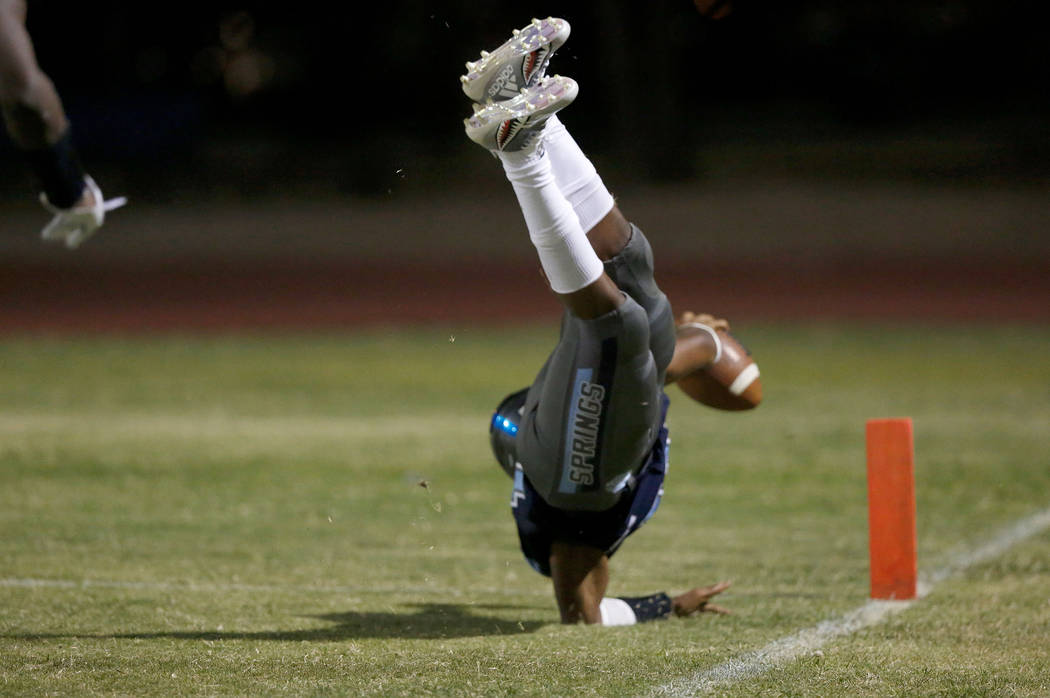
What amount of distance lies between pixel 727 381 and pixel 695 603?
0.89 meters

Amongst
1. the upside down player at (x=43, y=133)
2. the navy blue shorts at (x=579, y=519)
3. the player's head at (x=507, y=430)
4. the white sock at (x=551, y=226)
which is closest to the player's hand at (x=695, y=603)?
the navy blue shorts at (x=579, y=519)

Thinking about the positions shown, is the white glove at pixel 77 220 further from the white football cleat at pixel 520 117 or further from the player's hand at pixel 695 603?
the player's hand at pixel 695 603

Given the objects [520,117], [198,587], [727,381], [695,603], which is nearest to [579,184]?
[520,117]

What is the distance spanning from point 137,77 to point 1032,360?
66.9 ft

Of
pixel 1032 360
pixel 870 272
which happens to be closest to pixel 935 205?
pixel 870 272

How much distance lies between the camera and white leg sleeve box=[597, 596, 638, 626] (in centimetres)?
438

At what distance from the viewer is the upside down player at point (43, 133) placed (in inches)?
158

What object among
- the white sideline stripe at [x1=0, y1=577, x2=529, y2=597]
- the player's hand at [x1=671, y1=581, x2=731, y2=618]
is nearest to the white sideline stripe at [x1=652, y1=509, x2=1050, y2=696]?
the player's hand at [x1=671, y1=581, x2=731, y2=618]

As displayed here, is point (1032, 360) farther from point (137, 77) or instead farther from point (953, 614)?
point (137, 77)

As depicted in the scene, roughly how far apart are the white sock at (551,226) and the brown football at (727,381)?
1.23 m

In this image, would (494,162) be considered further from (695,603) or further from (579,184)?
(579,184)

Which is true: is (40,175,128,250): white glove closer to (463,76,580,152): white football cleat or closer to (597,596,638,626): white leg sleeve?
(463,76,580,152): white football cleat

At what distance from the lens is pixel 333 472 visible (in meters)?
7.66

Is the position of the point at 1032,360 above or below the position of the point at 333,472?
below
